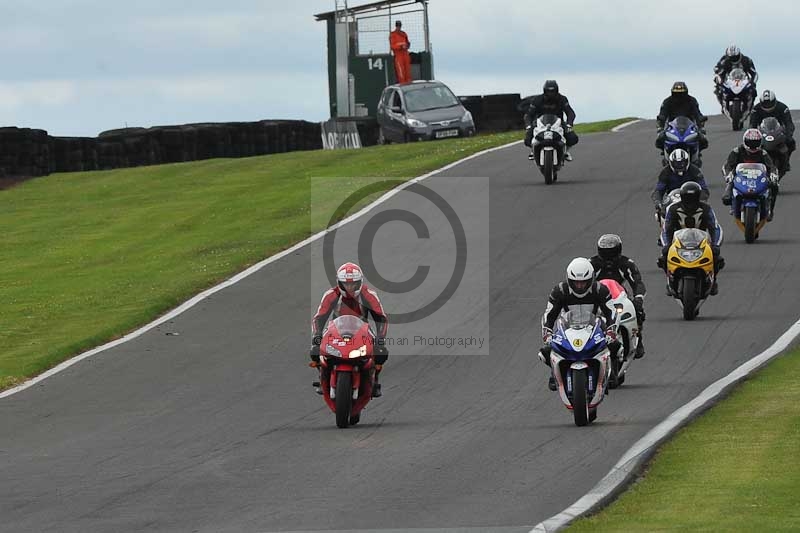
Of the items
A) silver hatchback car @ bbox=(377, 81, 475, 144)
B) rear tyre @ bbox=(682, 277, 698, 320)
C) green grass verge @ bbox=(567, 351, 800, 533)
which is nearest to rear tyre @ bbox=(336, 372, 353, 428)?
green grass verge @ bbox=(567, 351, 800, 533)

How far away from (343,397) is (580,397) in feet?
6.68

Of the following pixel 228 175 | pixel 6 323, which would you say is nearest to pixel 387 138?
pixel 228 175

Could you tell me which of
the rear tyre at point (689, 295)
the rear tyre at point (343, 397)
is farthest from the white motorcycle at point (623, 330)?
the rear tyre at point (689, 295)

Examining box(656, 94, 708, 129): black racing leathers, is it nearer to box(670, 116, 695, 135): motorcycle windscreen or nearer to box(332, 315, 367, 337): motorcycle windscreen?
box(670, 116, 695, 135): motorcycle windscreen

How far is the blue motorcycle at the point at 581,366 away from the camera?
521 inches

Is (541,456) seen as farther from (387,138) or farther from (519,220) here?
(387,138)

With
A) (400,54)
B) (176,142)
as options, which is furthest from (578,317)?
(400,54)

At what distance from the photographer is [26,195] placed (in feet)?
120

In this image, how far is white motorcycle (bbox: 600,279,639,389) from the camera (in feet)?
49.3

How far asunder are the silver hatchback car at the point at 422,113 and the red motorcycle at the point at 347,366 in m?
26.0

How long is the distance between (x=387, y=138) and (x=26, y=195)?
954 cm

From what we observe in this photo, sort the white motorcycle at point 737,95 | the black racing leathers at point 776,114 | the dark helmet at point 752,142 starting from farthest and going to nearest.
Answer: the white motorcycle at point 737,95
the black racing leathers at point 776,114
the dark helmet at point 752,142

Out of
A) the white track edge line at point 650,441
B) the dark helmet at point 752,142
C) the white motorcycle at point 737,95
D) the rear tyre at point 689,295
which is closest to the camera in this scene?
the white track edge line at point 650,441

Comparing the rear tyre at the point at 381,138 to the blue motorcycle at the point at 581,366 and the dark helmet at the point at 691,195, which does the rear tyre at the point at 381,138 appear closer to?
the dark helmet at the point at 691,195
